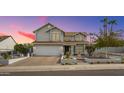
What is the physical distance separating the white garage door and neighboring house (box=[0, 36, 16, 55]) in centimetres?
188

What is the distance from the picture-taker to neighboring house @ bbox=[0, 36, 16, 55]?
59.8ft

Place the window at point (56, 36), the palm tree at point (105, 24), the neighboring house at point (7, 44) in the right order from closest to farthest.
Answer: the palm tree at point (105, 24) < the neighboring house at point (7, 44) < the window at point (56, 36)

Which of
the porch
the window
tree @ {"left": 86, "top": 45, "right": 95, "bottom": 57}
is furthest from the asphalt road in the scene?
the window

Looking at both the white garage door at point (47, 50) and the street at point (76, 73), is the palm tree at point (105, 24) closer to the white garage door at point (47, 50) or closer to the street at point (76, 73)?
the street at point (76, 73)

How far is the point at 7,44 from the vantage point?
19203mm

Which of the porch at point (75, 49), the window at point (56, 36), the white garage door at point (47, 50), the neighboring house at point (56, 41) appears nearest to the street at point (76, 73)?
the porch at point (75, 49)

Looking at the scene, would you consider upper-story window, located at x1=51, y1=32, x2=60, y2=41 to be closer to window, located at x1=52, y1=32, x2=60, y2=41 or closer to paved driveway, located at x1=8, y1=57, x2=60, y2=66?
window, located at x1=52, y1=32, x2=60, y2=41

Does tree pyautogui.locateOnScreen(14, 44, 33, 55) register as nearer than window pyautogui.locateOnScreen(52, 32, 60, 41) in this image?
Yes

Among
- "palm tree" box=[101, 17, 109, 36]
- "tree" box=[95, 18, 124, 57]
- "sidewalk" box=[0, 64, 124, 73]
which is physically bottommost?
"sidewalk" box=[0, 64, 124, 73]

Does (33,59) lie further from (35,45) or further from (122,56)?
(122,56)

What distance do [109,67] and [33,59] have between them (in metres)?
5.45

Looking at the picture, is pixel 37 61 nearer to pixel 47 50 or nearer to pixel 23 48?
pixel 23 48

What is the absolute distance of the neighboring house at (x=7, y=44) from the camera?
59.8 feet

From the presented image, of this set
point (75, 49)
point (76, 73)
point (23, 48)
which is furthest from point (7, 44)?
point (76, 73)
